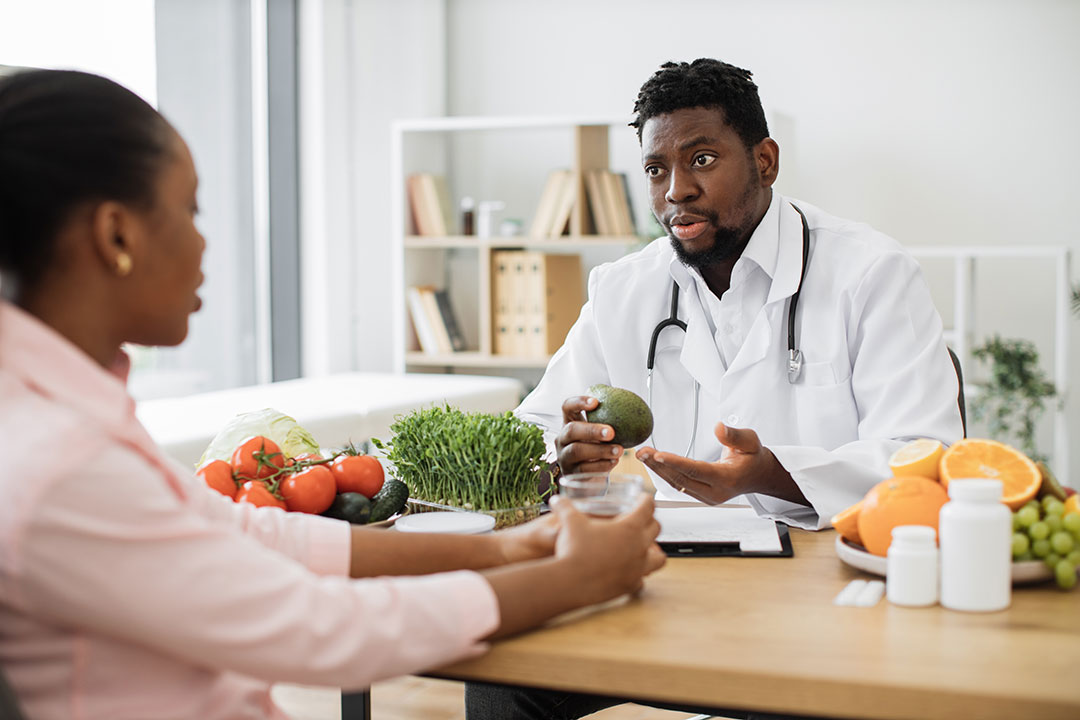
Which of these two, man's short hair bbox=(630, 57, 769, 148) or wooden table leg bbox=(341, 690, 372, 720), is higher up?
man's short hair bbox=(630, 57, 769, 148)

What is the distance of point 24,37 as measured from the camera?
372 cm

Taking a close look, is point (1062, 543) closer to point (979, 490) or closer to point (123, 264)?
point (979, 490)

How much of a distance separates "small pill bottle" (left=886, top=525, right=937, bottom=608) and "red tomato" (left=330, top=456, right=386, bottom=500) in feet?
2.45

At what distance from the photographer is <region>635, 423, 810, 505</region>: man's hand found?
155cm

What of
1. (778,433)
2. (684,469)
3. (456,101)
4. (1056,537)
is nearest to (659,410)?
(778,433)

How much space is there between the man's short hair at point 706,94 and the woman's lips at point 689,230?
20cm

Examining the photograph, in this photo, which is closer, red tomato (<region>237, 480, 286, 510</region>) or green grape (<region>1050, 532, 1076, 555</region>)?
green grape (<region>1050, 532, 1076, 555</region>)

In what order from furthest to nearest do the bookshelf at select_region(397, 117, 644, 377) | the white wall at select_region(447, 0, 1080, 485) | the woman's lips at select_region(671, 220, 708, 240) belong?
the bookshelf at select_region(397, 117, 644, 377)
the white wall at select_region(447, 0, 1080, 485)
the woman's lips at select_region(671, 220, 708, 240)

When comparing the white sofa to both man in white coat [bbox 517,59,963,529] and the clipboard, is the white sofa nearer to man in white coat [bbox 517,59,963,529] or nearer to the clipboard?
man in white coat [bbox 517,59,963,529]

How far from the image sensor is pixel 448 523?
1.44 m

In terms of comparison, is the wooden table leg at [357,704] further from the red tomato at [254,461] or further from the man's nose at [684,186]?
the man's nose at [684,186]

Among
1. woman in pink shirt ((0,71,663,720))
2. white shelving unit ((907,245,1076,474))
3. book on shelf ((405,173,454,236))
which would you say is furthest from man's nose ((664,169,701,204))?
book on shelf ((405,173,454,236))

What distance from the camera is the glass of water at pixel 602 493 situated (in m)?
1.25

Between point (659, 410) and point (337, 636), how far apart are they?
1373 millimetres
